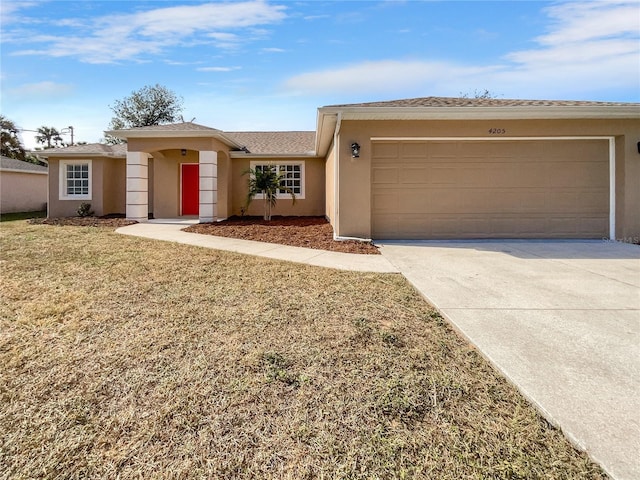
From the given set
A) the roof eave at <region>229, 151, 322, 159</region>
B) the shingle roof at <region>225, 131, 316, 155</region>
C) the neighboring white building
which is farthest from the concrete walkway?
the neighboring white building

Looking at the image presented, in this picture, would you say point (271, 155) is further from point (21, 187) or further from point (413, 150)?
point (21, 187)

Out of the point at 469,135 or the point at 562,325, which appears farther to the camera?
the point at 469,135

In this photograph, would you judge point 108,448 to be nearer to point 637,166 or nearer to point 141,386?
point 141,386

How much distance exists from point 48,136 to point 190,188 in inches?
1554

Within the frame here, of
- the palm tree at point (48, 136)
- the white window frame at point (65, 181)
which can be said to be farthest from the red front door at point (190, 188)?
the palm tree at point (48, 136)

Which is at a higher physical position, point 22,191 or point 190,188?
point 22,191

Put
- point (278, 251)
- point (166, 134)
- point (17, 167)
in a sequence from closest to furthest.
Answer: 1. point (278, 251)
2. point (166, 134)
3. point (17, 167)

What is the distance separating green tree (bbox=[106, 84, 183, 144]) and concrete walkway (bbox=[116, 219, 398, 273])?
20274mm

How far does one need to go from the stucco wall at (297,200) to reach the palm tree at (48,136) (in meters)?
40.5

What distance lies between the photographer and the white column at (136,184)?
12.7 m

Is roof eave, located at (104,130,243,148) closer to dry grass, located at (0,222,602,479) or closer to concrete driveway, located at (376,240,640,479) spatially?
concrete driveway, located at (376,240,640,479)

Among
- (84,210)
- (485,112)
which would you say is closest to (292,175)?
(485,112)

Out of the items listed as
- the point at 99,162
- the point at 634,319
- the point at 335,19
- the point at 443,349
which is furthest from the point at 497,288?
the point at 99,162

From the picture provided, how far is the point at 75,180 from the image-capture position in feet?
49.2
